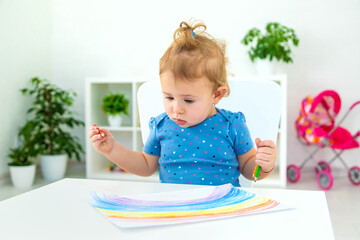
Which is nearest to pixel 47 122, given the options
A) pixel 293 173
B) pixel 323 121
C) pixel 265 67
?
pixel 265 67

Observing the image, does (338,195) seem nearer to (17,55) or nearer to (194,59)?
(194,59)

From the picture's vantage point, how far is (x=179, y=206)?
597mm

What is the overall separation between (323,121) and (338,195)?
21.8 inches

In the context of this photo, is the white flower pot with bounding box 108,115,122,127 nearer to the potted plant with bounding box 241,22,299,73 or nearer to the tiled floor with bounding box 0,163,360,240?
the tiled floor with bounding box 0,163,360,240

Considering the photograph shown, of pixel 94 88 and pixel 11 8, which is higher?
pixel 11 8

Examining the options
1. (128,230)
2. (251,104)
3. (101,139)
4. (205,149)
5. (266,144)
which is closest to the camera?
(128,230)

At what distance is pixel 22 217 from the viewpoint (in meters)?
0.54

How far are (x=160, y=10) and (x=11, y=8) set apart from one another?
1.16 m

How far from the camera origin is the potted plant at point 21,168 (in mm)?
2835

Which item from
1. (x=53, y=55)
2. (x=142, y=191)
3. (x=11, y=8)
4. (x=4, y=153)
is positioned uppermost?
(x=11, y=8)

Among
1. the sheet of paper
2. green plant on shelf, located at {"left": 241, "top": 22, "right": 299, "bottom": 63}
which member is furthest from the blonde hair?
green plant on shelf, located at {"left": 241, "top": 22, "right": 299, "bottom": 63}

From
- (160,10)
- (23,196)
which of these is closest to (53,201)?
(23,196)

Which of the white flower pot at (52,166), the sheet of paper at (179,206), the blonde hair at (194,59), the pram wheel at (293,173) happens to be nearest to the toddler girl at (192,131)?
the blonde hair at (194,59)

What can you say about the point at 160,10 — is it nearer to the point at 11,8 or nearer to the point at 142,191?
the point at 11,8
